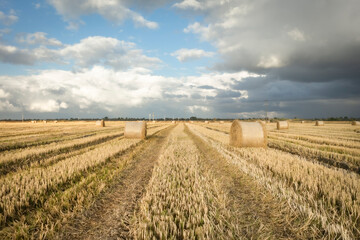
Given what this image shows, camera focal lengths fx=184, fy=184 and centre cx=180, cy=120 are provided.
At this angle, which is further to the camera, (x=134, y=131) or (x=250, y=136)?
(x=134, y=131)

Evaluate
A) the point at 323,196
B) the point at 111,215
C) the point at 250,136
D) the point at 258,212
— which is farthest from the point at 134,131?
the point at 323,196

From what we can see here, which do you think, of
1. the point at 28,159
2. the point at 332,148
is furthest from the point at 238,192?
the point at 332,148

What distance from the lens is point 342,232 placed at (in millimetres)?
2979

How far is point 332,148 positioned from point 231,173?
929 cm

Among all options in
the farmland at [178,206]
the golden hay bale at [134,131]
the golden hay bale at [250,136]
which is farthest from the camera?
the golden hay bale at [134,131]

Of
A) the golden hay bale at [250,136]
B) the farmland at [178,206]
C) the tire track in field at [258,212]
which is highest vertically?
the golden hay bale at [250,136]

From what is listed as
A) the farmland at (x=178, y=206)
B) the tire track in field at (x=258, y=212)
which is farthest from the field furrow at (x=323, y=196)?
the tire track in field at (x=258, y=212)

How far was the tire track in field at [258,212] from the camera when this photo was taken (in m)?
3.27

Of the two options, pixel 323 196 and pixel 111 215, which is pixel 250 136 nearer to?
pixel 323 196

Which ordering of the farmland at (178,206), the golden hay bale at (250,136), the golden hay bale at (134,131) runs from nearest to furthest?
1. the farmland at (178,206)
2. the golden hay bale at (250,136)
3. the golden hay bale at (134,131)

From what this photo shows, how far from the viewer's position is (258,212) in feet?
13.2

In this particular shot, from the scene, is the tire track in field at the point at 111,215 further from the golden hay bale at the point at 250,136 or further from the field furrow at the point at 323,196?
the golden hay bale at the point at 250,136

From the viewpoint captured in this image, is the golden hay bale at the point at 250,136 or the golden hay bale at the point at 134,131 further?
the golden hay bale at the point at 134,131

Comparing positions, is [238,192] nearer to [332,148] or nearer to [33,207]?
[33,207]
